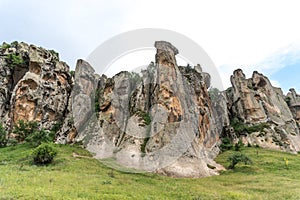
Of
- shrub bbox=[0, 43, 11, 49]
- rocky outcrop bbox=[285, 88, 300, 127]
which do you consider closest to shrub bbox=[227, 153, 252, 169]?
rocky outcrop bbox=[285, 88, 300, 127]

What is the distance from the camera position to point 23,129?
47.6 meters

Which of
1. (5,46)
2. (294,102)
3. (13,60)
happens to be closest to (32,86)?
(13,60)

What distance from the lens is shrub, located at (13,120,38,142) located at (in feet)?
156

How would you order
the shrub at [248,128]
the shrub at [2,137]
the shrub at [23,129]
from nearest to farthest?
the shrub at [2,137]
the shrub at [23,129]
the shrub at [248,128]

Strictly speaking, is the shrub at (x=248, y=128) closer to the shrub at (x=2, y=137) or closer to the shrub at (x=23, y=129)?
the shrub at (x=23, y=129)

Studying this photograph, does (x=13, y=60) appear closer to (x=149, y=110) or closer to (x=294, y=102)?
(x=149, y=110)

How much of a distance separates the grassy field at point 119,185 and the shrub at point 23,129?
16325 millimetres

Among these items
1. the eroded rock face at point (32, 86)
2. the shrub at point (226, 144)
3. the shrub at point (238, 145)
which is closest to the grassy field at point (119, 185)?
the shrub at point (238, 145)

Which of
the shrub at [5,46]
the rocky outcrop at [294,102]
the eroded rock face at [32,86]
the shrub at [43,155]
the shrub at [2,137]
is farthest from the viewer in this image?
the rocky outcrop at [294,102]

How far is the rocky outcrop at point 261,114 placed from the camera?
53.8 meters

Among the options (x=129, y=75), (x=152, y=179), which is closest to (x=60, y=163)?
(x=152, y=179)

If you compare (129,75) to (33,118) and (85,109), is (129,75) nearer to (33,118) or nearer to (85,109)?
(85,109)

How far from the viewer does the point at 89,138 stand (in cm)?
4272

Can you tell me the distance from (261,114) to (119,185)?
51533 millimetres
